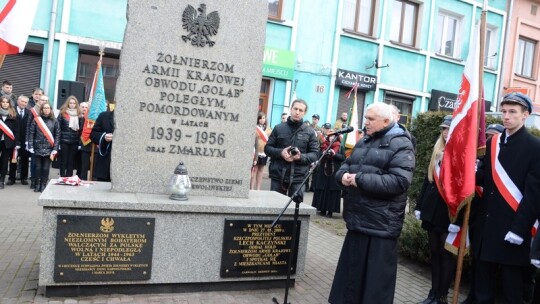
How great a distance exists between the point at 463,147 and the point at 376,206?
108 cm

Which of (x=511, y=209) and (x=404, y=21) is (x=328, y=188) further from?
(x=404, y=21)

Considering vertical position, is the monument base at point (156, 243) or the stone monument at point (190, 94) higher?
the stone monument at point (190, 94)

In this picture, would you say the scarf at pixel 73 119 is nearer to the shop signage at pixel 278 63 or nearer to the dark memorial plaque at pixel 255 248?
the shop signage at pixel 278 63

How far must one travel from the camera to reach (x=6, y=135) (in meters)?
9.83

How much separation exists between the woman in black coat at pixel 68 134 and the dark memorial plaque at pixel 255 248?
22.3 feet

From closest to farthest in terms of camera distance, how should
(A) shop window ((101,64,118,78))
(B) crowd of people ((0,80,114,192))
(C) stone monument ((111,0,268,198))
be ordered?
(C) stone monument ((111,0,268,198)) < (B) crowd of people ((0,80,114,192)) < (A) shop window ((101,64,118,78))

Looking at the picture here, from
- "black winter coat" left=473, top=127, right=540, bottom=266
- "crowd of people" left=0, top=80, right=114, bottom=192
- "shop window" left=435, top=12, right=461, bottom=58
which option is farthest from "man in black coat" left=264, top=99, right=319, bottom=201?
"shop window" left=435, top=12, right=461, bottom=58

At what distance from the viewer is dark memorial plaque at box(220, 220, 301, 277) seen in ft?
15.3

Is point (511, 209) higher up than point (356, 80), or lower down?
lower down

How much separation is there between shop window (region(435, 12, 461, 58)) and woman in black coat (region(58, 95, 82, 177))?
14294 millimetres

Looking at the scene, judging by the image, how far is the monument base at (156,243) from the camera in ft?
13.5

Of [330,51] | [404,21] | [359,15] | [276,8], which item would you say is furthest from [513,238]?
[404,21]

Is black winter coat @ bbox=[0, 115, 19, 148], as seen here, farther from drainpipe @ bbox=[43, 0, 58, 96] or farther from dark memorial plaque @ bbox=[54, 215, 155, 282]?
dark memorial plaque @ bbox=[54, 215, 155, 282]

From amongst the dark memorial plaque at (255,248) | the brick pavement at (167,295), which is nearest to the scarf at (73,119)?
the brick pavement at (167,295)
